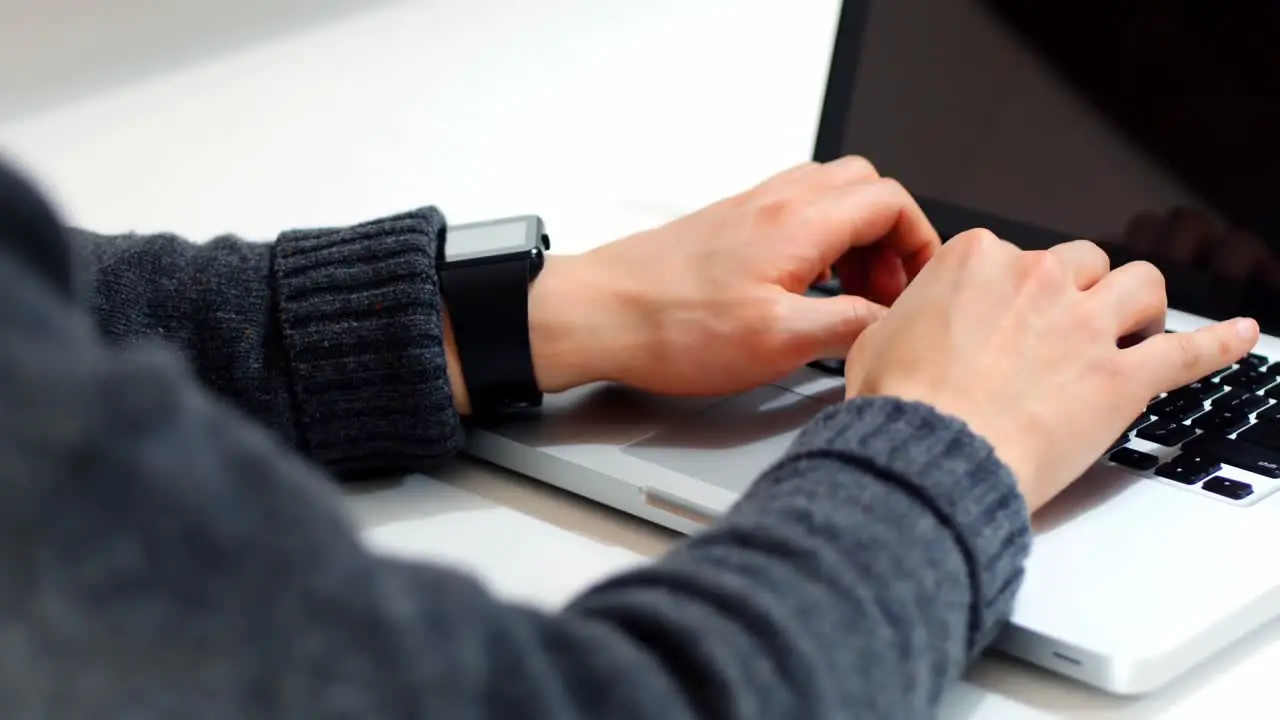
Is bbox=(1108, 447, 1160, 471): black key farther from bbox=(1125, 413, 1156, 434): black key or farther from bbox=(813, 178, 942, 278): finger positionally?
bbox=(813, 178, 942, 278): finger

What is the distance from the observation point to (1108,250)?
2.28 ft

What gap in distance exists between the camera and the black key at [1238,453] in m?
0.53

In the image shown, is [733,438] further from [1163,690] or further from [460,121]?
[460,121]

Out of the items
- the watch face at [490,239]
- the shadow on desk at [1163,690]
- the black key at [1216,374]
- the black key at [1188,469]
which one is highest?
the watch face at [490,239]

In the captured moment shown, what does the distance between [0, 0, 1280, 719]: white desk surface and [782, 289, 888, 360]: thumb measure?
146 mm

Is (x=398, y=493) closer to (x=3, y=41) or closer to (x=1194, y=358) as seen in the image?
(x=1194, y=358)

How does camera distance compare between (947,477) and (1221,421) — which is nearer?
(947,477)

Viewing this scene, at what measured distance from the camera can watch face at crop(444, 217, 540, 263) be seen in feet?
2.01

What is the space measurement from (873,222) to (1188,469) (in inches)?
7.5

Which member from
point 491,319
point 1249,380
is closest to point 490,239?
point 491,319

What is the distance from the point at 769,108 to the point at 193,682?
862 millimetres

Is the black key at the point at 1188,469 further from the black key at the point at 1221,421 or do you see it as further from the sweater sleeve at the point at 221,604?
the sweater sleeve at the point at 221,604

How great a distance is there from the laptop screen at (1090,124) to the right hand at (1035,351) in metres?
0.11

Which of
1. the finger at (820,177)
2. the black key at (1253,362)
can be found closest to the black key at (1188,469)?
the black key at (1253,362)
